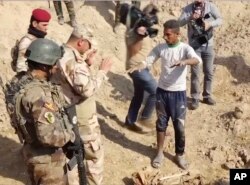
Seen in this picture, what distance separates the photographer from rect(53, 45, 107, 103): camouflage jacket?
4.85m

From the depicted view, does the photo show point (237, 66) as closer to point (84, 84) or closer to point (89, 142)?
point (89, 142)

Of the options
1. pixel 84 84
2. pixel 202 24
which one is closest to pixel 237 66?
pixel 202 24

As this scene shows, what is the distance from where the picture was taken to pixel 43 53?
4.29 metres

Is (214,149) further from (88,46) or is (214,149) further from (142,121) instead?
(88,46)

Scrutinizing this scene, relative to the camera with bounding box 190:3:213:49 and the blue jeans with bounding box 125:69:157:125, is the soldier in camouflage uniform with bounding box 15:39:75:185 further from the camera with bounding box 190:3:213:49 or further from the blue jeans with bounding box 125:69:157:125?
the camera with bounding box 190:3:213:49

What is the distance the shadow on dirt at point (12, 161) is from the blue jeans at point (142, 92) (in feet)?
5.83

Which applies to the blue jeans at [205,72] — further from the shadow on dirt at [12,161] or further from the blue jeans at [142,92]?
the shadow on dirt at [12,161]

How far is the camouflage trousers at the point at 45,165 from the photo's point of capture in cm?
455

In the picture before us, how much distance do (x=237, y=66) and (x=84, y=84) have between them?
4879 millimetres

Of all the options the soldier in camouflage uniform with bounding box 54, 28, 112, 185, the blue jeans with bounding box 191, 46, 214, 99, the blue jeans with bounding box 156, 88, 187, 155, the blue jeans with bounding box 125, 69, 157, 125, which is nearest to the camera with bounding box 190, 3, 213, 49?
the blue jeans with bounding box 191, 46, 214, 99

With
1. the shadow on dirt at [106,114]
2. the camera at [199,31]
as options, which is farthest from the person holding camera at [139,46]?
the camera at [199,31]

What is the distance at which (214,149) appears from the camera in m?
6.67

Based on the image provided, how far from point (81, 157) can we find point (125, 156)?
1.90 m

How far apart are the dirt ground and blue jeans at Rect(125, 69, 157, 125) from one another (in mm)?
318
